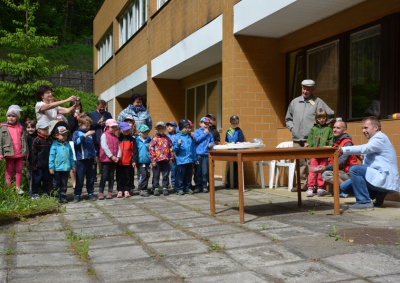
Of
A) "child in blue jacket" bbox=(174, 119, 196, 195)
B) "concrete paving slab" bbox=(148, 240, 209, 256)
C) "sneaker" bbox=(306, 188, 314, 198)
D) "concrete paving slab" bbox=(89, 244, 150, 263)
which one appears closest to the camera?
"concrete paving slab" bbox=(89, 244, 150, 263)

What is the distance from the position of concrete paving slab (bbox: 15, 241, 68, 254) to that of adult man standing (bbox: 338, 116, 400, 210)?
373 centimetres

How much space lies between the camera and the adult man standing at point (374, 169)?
6.25 meters

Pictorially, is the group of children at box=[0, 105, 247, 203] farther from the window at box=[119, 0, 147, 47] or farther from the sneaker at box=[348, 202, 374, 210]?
the window at box=[119, 0, 147, 47]

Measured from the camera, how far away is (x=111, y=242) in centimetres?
474

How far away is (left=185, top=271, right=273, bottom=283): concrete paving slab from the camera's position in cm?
341

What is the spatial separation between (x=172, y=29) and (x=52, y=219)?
8968 mm

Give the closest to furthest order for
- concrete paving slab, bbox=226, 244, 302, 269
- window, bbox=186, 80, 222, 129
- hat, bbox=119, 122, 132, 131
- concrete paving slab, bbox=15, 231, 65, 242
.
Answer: concrete paving slab, bbox=226, 244, 302, 269, concrete paving slab, bbox=15, 231, 65, 242, hat, bbox=119, 122, 132, 131, window, bbox=186, 80, 222, 129

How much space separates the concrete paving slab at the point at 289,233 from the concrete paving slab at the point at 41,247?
2.05m

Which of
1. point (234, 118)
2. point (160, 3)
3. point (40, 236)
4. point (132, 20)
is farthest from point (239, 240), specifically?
point (132, 20)

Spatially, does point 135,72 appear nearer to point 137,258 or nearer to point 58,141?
point 58,141

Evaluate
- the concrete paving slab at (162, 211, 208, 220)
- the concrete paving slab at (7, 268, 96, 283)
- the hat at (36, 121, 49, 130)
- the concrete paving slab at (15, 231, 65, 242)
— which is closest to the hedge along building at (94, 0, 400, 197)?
the concrete paving slab at (162, 211, 208, 220)

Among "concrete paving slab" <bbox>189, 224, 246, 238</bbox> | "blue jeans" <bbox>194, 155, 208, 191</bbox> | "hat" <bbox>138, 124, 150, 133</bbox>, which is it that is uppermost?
"hat" <bbox>138, 124, 150, 133</bbox>

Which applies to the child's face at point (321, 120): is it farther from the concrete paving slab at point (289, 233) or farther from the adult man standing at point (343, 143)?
the concrete paving slab at point (289, 233)

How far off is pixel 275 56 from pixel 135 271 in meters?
7.56
